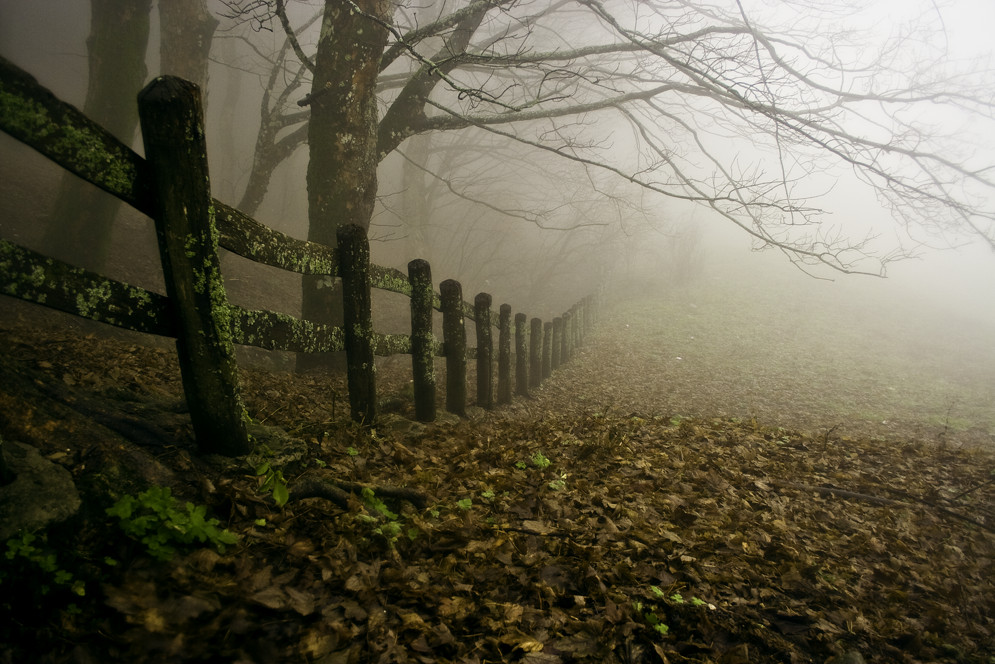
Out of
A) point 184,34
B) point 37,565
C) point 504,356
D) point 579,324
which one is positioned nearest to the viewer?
point 37,565

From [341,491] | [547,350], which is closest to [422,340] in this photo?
[341,491]

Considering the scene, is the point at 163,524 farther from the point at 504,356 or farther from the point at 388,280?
the point at 504,356

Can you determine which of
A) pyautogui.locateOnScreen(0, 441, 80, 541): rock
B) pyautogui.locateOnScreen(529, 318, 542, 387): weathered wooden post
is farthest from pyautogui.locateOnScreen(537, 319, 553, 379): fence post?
pyautogui.locateOnScreen(0, 441, 80, 541): rock

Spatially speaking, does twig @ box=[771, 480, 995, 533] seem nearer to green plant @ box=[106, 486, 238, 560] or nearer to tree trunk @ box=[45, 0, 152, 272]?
green plant @ box=[106, 486, 238, 560]

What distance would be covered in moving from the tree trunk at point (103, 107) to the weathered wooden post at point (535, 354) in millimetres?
7608

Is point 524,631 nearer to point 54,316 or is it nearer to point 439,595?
point 439,595

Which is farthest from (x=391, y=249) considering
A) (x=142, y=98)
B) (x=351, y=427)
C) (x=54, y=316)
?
(x=142, y=98)

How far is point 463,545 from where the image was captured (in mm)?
2725

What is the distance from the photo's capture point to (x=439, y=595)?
228 centimetres

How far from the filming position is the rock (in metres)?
1.75

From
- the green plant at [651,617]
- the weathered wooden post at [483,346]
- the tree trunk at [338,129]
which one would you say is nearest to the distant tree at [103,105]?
the tree trunk at [338,129]

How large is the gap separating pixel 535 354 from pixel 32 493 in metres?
8.46

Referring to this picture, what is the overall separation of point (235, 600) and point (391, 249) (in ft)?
68.4

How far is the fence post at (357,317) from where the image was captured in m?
3.93
